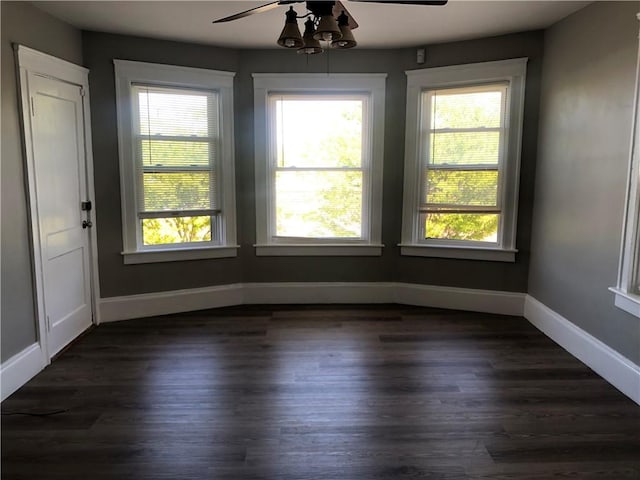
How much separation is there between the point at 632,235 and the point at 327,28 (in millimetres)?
2185

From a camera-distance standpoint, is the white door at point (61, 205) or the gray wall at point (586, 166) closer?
the gray wall at point (586, 166)

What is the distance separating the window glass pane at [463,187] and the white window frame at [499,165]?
83mm

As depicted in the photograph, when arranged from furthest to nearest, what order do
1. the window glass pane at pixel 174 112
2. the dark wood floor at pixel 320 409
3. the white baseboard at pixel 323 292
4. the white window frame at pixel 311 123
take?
the white baseboard at pixel 323 292, the white window frame at pixel 311 123, the window glass pane at pixel 174 112, the dark wood floor at pixel 320 409

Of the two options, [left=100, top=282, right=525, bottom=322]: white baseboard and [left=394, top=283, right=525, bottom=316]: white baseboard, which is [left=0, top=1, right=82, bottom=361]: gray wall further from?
[left=394, top=283, right=525, bottom=316]: white baseboard

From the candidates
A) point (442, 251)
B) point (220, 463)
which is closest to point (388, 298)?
point (442, 251)

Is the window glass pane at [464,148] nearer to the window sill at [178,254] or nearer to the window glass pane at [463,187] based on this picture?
the window glass pane at [463,187]

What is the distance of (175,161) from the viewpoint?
430 cm

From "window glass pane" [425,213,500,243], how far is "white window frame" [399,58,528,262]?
55 millimetres

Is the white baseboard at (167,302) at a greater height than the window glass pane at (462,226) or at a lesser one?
lesser

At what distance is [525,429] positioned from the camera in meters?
2.46

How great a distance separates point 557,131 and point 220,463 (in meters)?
3.42

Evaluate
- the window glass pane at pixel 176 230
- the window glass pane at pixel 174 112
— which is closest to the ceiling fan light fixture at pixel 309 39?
the window glass pane at pixel 174 112

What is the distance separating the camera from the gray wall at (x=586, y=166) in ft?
9.63

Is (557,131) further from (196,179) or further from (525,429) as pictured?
(196,179)
